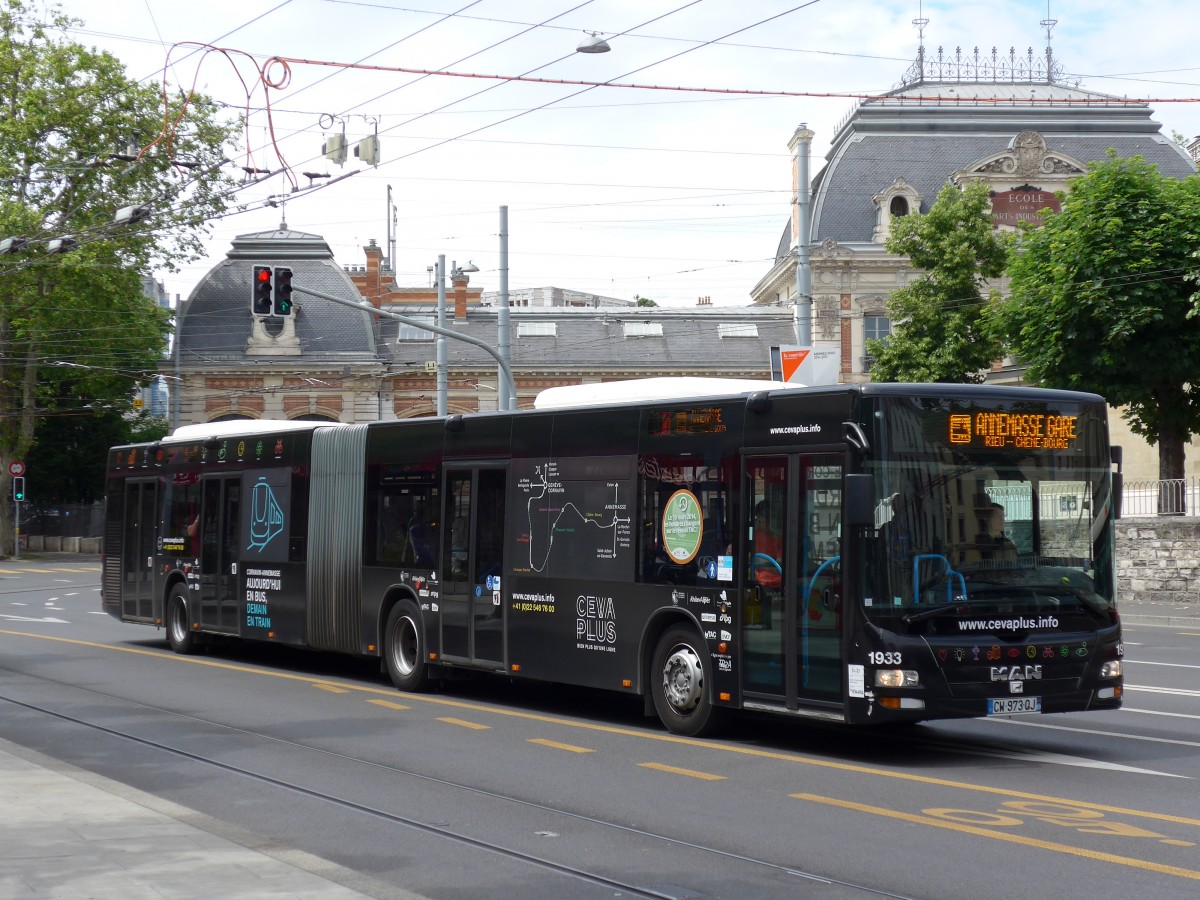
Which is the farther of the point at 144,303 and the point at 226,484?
the point at 144,303

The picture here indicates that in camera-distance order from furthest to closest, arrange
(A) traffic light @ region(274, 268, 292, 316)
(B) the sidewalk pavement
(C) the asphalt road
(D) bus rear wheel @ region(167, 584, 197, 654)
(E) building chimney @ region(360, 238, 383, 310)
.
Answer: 1. (E) building chimney @ region(360, 238, 383, 310)
2. (A) traffic light @ region(274, 268, 292, 316)
3. (D) bus rear wheel @ region(167, 584, 197, 654)
4. (C) the asphalt road
5. (B) the sidewalk pavement

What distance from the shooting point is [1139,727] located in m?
12.9

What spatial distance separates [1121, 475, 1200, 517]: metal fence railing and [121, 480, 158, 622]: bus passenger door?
19.0 m

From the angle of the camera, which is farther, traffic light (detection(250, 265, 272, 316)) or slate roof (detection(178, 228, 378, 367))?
slate roof (detection(178, 228, 378, 367))

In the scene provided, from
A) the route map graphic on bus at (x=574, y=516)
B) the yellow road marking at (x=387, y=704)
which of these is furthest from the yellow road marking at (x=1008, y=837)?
the yellow road marking at (x=387, y=704)

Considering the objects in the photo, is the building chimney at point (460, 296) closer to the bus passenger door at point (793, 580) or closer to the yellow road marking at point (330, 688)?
the yellow road marking at point (330, 688)

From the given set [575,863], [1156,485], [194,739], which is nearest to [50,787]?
[194,739]

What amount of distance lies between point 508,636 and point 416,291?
83615 mm

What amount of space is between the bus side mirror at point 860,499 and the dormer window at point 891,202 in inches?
2231

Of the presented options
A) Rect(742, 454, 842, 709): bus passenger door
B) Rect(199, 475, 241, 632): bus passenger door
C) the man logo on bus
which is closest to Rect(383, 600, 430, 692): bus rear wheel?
the man logo on bus

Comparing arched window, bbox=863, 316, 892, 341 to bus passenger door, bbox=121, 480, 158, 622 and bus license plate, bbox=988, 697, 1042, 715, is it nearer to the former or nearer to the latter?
bus passenger door, bbox=121, 480, 158, 622

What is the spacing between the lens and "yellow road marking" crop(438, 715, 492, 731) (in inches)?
531

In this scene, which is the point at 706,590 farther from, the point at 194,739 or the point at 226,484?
the point at 226,484

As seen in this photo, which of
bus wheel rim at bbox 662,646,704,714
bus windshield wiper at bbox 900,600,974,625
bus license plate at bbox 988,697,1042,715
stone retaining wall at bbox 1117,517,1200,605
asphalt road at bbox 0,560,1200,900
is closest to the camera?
asphalt road at bbox 0,560,1200,900
